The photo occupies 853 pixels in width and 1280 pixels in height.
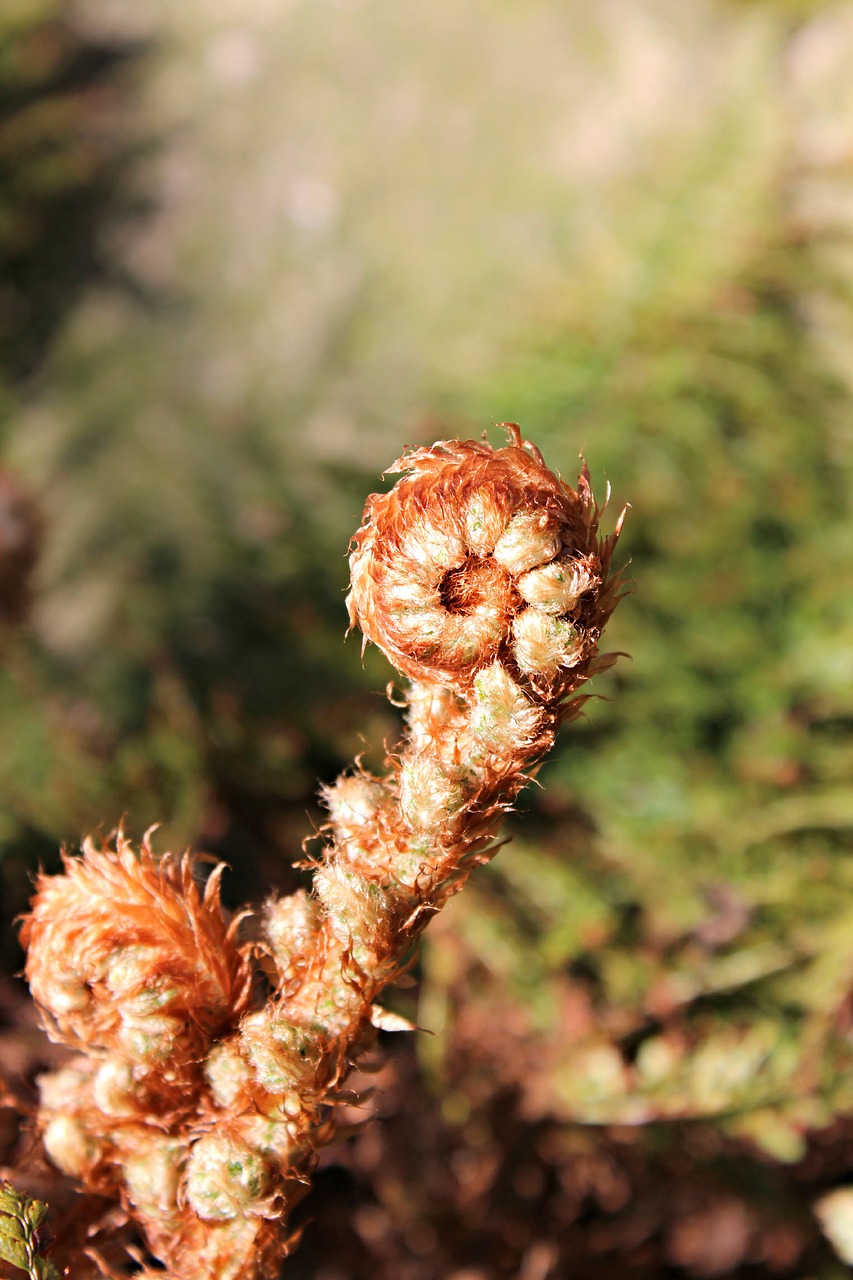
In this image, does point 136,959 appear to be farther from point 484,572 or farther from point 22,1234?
point 484,572

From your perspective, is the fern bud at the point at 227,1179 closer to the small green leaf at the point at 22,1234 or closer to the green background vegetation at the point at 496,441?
the small green leaf at the point at 22,1234

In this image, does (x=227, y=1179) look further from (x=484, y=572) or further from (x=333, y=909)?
(x=484, y=572)

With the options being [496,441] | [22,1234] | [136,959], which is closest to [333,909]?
A: [136,959]

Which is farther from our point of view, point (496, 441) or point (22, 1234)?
point (496, 441)

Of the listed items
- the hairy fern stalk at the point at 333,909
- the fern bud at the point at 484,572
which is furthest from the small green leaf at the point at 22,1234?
the fern bud at the point at 484,572

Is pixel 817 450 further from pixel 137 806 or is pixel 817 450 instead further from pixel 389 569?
pixel 389 569

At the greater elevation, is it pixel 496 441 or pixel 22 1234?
pixel 496 441

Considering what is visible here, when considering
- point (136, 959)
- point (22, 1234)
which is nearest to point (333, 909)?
point (136, 959)

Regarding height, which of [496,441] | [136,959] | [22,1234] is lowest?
[22,1234]

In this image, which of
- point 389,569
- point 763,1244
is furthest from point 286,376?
point 389,569
